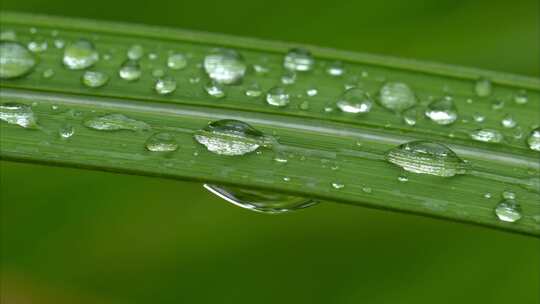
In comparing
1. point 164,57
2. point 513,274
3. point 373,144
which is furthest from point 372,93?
point 513,274

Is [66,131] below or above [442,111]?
below

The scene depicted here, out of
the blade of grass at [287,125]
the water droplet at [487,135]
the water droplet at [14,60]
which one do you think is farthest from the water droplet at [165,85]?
the water droplet at [487,135]

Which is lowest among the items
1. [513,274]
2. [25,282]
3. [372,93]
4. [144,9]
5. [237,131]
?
[25,282]

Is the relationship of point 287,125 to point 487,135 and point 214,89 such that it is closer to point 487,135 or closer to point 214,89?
point 214,89

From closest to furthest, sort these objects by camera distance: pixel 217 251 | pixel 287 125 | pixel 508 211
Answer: pixel 508 211 < pixel 287 125 < pixel 217 251

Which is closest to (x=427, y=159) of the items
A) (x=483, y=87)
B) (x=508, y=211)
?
(x=508, y=211)

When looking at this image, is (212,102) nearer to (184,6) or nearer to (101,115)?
(101,115)
